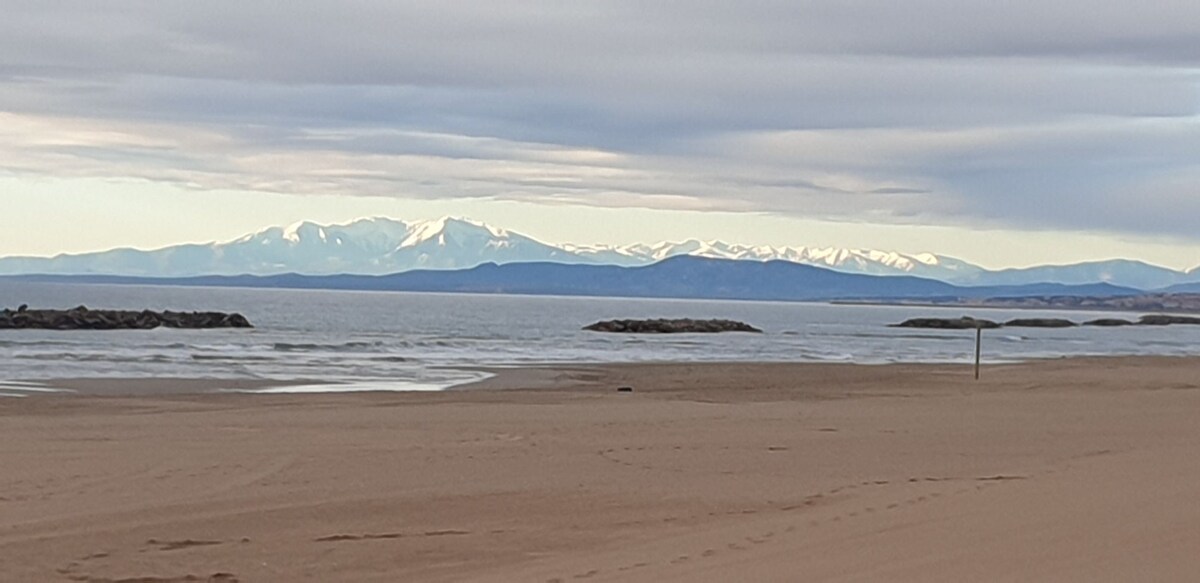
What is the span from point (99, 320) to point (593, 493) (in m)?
66.3

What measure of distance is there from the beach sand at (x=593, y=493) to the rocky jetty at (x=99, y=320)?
51.6 meters

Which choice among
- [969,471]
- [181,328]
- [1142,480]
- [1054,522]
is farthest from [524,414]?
[181,328]

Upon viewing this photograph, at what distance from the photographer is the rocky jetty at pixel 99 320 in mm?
71312

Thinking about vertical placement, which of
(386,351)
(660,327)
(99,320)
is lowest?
(386,351)

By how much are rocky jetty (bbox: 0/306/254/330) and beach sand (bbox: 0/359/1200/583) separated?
169ft

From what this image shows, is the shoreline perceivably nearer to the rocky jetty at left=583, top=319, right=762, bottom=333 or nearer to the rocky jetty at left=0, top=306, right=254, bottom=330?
the rocky jetty at left=0, top=306, right=254, bottom=330

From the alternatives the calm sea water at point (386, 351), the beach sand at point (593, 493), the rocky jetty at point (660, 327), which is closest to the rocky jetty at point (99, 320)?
the calm sea water at point (386, 351)

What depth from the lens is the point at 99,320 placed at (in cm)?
7369

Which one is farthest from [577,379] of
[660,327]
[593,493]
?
[660,327]

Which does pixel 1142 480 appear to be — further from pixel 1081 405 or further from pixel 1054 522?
pixel 1081 405

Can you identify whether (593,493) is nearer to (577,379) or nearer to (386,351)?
(577,379)

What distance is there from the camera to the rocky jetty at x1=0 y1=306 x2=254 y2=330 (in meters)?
71.3

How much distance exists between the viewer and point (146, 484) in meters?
12.4

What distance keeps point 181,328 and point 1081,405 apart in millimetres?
60715
